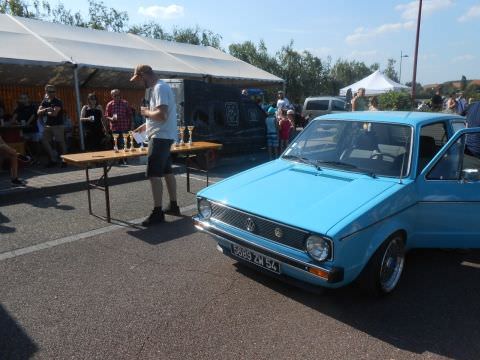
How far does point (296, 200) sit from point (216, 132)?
676cm

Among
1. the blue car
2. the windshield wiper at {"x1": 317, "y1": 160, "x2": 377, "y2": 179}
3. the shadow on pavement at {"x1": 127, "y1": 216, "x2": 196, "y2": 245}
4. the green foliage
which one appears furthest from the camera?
the green foliage

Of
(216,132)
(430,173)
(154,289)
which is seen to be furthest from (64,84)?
(430,173)

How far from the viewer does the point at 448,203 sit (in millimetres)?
3768

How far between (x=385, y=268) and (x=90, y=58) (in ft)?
37.3

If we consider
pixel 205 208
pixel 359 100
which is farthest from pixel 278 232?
pixel 359 100

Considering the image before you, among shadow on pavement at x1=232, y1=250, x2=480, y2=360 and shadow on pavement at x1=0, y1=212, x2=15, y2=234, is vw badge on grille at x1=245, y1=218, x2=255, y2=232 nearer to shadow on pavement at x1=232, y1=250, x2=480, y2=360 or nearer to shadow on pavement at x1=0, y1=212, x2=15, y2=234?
shadow on pavement at x1=232, y1=250, x2=480, y2=360

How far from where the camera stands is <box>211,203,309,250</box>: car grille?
3141 millimetres

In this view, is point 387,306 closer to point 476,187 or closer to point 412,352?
point 412,352

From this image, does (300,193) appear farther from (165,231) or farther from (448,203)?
(165,231)

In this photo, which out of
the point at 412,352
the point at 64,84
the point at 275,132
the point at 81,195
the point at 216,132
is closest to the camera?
the point at 412,352

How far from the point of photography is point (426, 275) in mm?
4055

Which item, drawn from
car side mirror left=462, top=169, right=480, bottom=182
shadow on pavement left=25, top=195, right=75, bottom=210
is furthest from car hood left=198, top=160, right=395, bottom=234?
shadow on pavement left=25, top=195, right=75, bottom=210

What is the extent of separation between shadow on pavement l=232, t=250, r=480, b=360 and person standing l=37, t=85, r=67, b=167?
7.24 m

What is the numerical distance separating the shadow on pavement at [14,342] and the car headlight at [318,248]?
214cm
